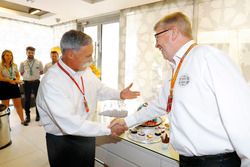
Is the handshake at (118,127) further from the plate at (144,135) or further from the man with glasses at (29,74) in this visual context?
the man with glasses at (29,74)

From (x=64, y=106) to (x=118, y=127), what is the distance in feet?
1.55

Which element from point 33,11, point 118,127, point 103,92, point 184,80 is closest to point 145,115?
point 118,127

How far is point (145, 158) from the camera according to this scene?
4.23 ft

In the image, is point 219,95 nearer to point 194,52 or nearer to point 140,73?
point 194,52

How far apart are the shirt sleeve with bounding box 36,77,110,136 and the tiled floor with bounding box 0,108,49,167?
5.00 ft

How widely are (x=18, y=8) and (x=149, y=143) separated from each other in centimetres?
488

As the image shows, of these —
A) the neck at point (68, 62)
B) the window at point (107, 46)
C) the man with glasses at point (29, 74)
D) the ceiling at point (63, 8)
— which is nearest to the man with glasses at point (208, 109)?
the neck at point (68, 62)

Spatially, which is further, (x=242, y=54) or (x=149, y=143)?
(x=242, y=54)

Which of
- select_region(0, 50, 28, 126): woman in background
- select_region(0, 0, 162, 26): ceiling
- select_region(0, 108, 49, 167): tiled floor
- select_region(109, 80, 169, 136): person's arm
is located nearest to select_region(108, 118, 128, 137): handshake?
select_region(109, 80, 169, 136): person's arm

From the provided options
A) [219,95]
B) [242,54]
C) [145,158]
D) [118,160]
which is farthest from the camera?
[242,54]

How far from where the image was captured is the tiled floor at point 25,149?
2.38 metres

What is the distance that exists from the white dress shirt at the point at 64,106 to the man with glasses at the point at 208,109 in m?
0.64

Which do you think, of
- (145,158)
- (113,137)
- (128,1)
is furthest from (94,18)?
(145,158)

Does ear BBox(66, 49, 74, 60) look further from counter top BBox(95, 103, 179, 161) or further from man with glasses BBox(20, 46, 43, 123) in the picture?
man with glasses BBox(20, 46, 43, 123)
